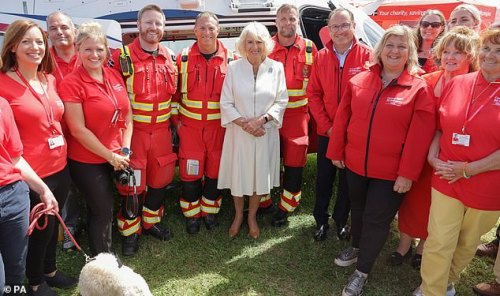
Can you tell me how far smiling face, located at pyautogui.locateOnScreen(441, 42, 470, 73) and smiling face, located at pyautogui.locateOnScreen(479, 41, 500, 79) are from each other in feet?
1.20

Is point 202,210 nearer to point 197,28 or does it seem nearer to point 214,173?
point 214,173

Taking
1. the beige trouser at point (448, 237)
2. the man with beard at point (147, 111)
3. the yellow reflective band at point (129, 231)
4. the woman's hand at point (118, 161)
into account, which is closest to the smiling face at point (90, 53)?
the man with beard at point (147, 111)

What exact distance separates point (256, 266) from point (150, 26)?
223cm

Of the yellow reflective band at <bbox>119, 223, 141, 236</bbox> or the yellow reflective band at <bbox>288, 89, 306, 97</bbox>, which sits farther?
the yellow reflective band at <bbox>288, 89, 306, 97</bbox>

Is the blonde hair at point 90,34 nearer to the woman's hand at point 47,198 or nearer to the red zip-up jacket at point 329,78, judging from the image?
the woman's hand at point 47,198

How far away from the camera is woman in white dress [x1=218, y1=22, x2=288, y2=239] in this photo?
353 centimetres

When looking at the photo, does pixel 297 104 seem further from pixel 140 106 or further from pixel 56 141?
pixel 56 141

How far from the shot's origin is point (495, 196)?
8.09 feet

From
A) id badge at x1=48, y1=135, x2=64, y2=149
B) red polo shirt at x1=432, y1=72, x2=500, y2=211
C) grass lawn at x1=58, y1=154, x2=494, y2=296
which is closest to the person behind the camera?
red polo shirt at x1=432, y1=72, x2=500, y2=211

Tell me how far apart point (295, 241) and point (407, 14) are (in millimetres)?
14368

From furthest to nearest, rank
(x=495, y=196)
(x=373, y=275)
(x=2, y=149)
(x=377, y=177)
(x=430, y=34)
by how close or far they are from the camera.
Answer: (x=430, y=34)
(x=373, y=275)
(x=377, y=177)
(x=495, y=196)
(x=2, y=149)

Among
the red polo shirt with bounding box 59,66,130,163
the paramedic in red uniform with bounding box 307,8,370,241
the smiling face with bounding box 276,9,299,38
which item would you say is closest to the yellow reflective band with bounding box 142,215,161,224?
the red polo shirt with bounding box 59,66,130,163

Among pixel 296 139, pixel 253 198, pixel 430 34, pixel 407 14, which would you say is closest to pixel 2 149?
pixel 253 198

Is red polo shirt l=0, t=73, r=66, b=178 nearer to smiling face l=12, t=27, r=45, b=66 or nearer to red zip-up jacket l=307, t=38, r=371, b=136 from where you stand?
smiling face l=12, t=27, r=45, b=66
